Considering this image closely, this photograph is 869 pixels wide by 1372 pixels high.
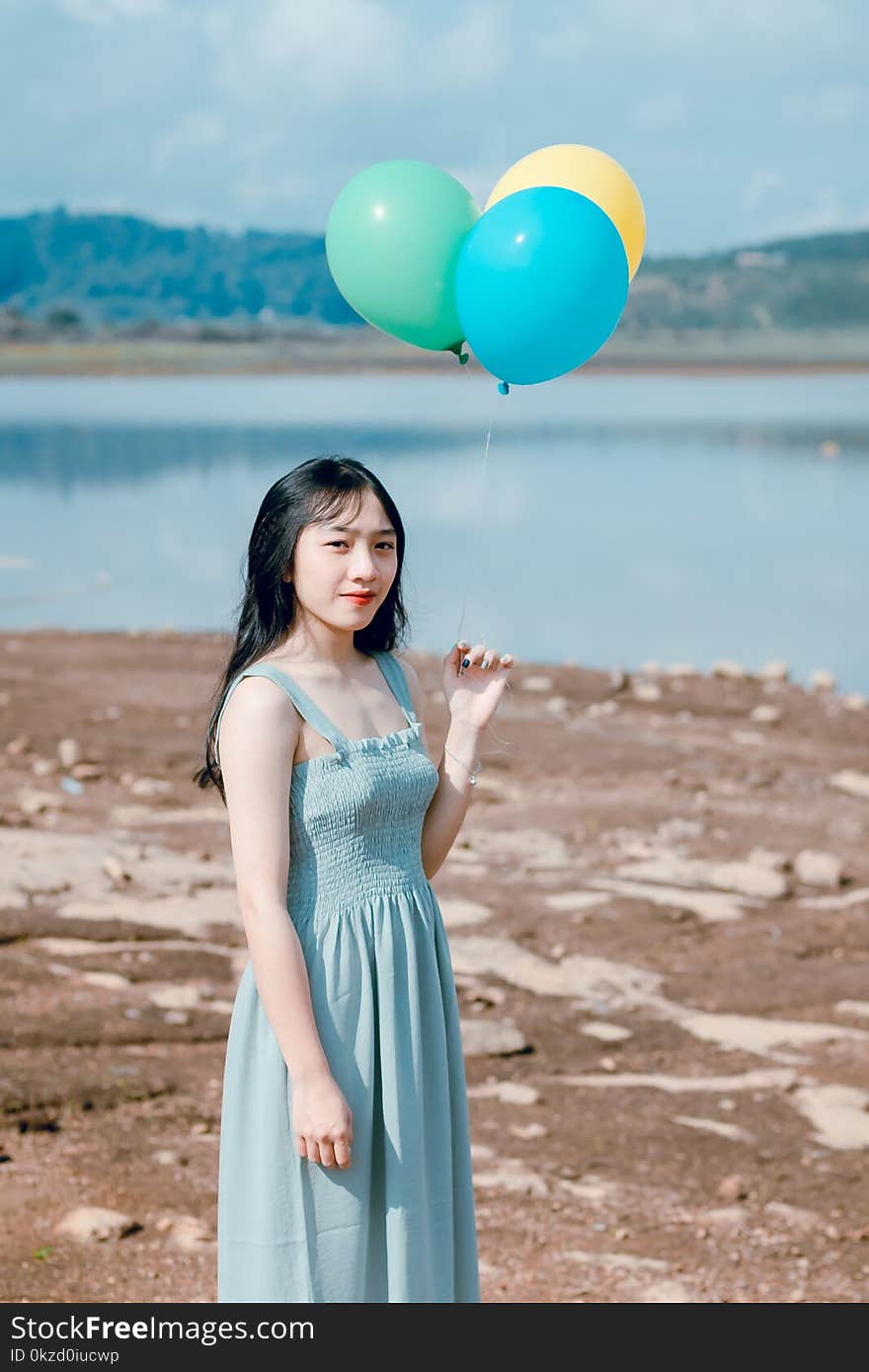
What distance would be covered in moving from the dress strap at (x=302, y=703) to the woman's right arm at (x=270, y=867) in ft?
0.13

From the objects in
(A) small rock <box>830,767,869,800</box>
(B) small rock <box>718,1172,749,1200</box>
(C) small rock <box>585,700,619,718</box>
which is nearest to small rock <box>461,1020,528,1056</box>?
(B) small rock <box>718,1172,749,1200</box>

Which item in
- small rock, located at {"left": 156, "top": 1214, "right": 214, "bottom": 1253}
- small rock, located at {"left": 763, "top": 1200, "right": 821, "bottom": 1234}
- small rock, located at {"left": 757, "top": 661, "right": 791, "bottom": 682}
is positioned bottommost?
small rock, located at {"left": 763, "top": 1200, "right": 821, "bottom": 1234}

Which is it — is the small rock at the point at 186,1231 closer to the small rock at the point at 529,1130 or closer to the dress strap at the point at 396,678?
the small rock at the point at 529,1130

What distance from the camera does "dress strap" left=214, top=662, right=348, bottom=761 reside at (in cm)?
300

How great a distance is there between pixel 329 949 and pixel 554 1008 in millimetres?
3516

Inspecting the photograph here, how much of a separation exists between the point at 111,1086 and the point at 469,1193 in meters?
2.58

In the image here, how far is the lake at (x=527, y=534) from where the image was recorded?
629 inches

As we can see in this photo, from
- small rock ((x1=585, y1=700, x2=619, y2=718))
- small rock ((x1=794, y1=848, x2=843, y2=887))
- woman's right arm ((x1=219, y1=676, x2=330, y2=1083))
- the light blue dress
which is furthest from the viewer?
small rock ((x1=585, y1=700, x2=619, y2=718))

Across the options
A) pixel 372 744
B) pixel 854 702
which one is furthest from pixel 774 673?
pixel 372 744

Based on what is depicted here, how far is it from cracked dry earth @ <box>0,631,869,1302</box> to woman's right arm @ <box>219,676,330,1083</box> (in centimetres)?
180

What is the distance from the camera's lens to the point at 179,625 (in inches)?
619

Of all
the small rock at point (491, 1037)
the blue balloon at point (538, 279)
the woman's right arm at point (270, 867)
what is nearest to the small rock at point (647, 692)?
the small rock at point (491, 1037)

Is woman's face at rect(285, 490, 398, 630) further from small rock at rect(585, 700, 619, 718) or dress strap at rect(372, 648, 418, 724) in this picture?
small rock at rect(585, 700, 619, 718)

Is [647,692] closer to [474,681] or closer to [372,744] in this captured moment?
[474,681]
